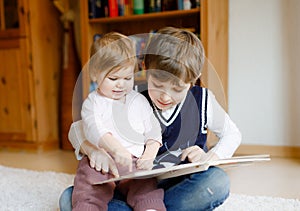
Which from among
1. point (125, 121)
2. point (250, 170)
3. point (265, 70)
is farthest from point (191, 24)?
point (125, 121)

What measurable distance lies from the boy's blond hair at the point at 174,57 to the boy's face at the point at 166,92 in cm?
1

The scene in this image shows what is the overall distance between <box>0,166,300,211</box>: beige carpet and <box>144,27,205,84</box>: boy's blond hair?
1.66 ft

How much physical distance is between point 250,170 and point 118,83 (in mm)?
960

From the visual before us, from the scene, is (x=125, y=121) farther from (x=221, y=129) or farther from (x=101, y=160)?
(x=221, y=129)

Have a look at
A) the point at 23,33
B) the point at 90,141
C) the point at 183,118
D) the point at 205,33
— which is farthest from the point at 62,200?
the point at 23,33

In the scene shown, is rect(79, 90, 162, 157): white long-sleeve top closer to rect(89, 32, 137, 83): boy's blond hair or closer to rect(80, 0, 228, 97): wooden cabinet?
rect(89, 32, 137, 83): boy's blond hair

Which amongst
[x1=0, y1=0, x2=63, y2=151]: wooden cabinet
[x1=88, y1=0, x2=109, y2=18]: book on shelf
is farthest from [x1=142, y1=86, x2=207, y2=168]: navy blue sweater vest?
[x1=0, y1=0, x2=63, y2=151]: wooden cabinet

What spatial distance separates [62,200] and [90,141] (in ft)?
0.63

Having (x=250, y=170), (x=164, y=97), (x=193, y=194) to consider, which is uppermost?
(x=164, y=97)

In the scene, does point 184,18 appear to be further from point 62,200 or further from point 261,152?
point 62,200

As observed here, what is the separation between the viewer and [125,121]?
705 millimetres

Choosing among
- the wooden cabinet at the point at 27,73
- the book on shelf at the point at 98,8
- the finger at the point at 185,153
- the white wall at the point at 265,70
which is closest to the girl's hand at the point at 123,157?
the finger at the point at 185,153

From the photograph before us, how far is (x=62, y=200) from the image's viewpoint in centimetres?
82

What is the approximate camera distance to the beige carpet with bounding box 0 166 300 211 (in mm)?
1029
